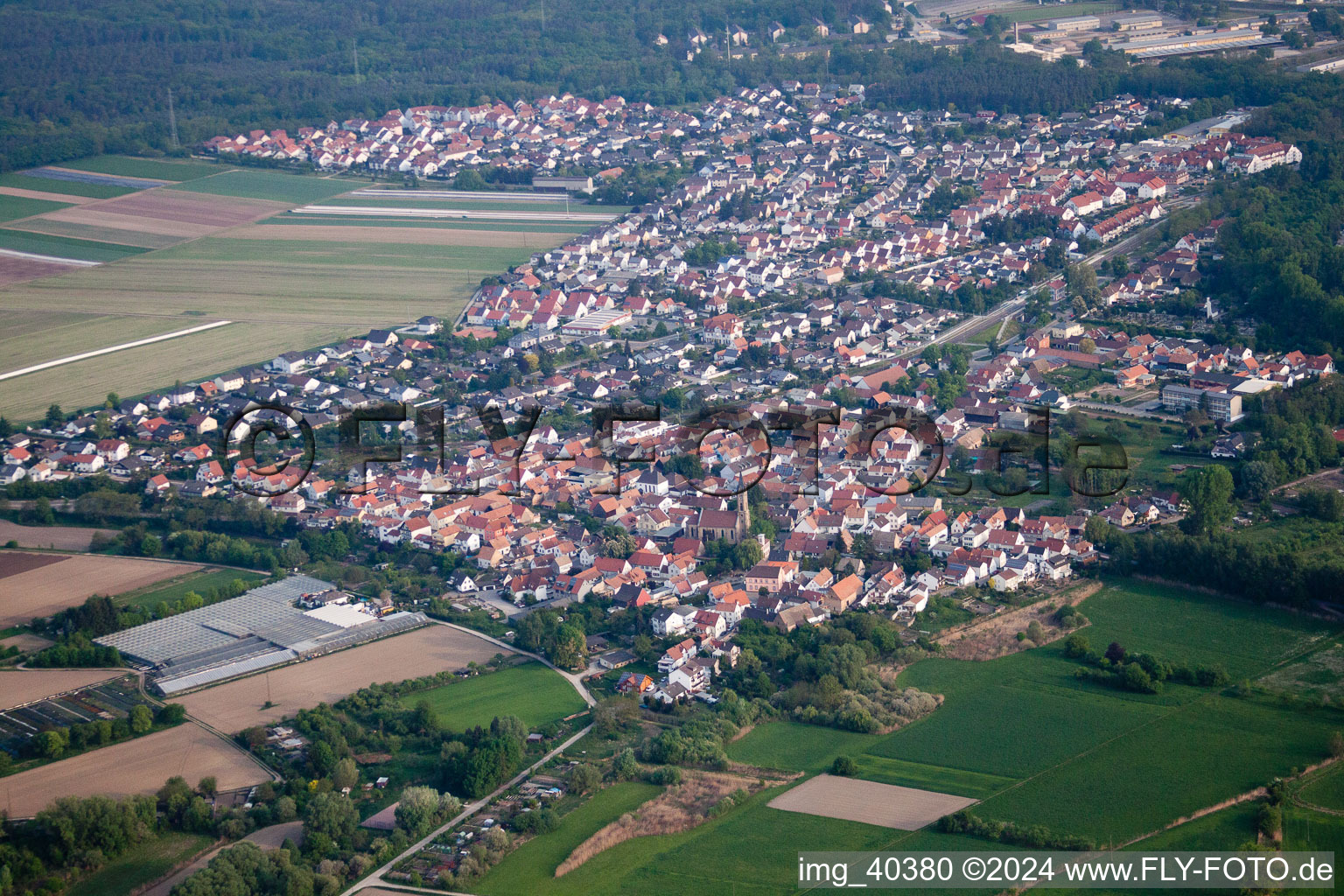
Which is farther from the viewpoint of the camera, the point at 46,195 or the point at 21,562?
the point at 46,195

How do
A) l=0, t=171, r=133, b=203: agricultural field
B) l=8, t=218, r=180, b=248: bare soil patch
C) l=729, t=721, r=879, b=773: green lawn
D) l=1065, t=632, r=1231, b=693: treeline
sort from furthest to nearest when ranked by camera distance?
l=0, t=171, r=133, b=203: agricultural field, l=8, t=218, r=180, b=248: bare soil patch, l=1065, t=632, r=1231, b=693: treeline, l=729, t=721, r=879, b=773: green lawn

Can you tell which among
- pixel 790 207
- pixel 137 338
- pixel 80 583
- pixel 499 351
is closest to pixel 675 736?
pixel 80 583

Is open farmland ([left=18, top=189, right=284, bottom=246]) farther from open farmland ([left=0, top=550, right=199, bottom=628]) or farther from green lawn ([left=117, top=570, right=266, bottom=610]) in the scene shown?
green lawn ([left=117, top=570, right=266, bottom=610])

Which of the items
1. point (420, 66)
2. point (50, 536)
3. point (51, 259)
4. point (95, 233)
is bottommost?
point (50, 536)

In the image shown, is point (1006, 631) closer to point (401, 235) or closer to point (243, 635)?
point (243, 635)

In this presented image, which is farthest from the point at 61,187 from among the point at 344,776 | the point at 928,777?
the point at 928,777

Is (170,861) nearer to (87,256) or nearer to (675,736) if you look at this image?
(675,736)

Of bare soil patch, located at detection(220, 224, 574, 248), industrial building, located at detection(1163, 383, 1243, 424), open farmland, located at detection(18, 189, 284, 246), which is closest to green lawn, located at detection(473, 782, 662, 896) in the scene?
industrial building, located at detection(1163, 383, 1243, 424)
